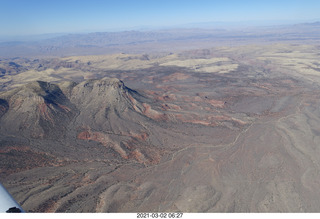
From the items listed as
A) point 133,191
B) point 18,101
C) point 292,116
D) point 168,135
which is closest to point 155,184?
point 133,191

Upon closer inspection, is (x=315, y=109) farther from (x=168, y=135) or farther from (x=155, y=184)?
(x=155, y=184)

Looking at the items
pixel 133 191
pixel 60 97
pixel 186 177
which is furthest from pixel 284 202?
pixel 60 97

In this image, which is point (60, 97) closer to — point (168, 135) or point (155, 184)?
point (168, 135)

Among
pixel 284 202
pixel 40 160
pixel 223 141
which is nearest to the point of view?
pixel 284 202

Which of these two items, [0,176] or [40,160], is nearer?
[0,176]

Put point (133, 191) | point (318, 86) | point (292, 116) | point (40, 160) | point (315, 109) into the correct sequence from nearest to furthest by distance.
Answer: point (133, 191) < point (40, 160) < point (292, 116) < point (315, 109) < point (318, 86)

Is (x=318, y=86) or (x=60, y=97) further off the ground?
(x=60, y=97)
